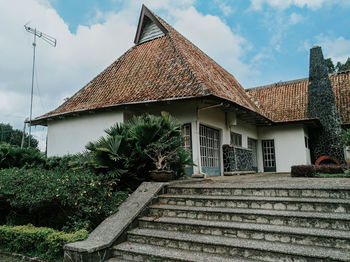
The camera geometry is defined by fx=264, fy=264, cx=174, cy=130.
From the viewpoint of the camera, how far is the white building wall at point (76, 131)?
10109mm

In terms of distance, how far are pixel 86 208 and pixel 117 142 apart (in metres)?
1.76

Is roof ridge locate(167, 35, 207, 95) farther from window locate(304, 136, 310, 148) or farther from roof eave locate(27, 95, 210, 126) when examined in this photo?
window locate(304, 136, 310, 148)

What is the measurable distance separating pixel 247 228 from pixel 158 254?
132cm

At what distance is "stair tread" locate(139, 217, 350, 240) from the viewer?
3.38 m

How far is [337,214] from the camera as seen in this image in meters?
3.75

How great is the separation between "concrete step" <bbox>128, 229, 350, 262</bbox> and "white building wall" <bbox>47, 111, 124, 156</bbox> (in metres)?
6.02

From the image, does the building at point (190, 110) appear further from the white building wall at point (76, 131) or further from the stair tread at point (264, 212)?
the stair tread at point (264, 212)

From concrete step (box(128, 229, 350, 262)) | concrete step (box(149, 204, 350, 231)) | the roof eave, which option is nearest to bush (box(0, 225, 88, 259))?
concrete step (box(128, 229, 350, 262))

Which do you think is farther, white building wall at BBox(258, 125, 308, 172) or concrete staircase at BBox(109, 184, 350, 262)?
white building wall at BBox(258, 125, 308, 172)

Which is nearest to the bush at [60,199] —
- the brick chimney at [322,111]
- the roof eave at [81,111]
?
the roof eave at [81,111]

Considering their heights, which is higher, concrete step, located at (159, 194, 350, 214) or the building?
the building

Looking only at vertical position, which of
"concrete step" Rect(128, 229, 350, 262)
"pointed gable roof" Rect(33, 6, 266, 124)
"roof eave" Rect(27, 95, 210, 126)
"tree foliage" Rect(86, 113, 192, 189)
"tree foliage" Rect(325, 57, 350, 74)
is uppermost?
"tree foliage" Rect(325, 57, 350, 74)

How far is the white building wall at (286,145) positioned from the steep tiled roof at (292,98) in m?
0.74

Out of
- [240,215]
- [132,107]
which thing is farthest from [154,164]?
[132,107]
